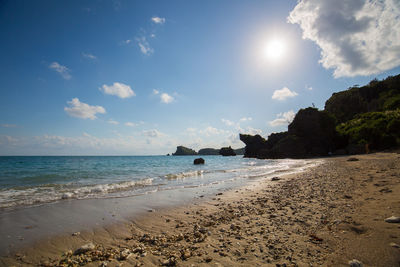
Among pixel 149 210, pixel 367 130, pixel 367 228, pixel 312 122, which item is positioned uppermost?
pixel 312 122

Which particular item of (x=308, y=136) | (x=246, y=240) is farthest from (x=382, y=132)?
(x=246, y=240)

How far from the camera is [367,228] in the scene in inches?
174

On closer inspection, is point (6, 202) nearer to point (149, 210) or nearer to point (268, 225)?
point (149, 210)

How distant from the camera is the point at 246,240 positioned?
446cm

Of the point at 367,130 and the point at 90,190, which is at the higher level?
the point at 367,130

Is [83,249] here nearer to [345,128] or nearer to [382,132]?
[382,132]

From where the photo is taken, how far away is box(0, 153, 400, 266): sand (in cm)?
359

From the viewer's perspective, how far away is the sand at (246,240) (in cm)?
359

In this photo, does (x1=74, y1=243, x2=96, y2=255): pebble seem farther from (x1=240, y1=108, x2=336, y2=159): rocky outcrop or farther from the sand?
(x1=240, y1=108, x2=336, y2=159): rocky outcrop

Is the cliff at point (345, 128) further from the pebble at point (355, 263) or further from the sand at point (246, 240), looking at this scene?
the pebble at point (355, 263)

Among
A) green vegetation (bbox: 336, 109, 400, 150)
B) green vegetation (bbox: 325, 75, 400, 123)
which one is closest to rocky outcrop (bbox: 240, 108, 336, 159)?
green vegetation (bbox: 336, 109, 400, 150)

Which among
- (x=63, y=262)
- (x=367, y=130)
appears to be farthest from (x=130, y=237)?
(x=367, y=130)

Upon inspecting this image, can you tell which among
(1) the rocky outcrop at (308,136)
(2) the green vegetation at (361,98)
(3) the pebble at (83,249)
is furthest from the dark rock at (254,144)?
(3) the pebble at (83,249)

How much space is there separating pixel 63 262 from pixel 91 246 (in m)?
0.60
